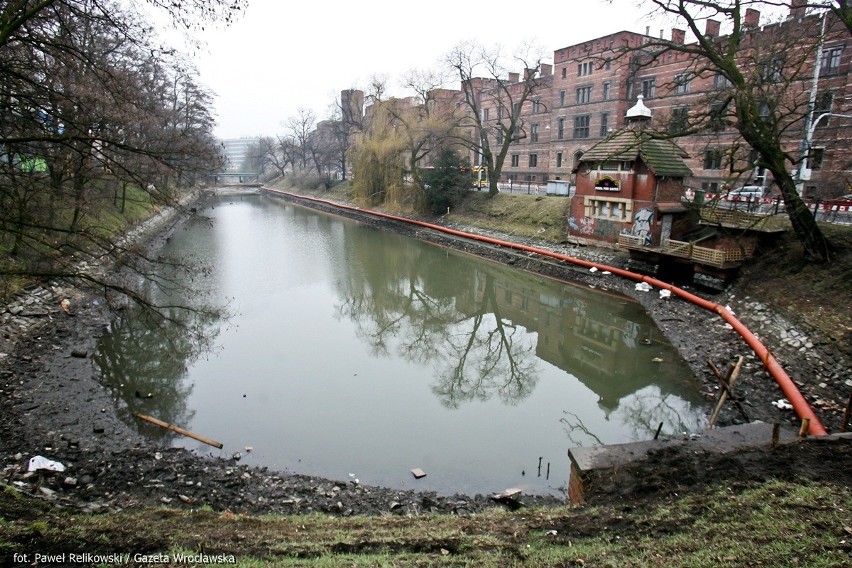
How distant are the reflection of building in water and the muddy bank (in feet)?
2.31

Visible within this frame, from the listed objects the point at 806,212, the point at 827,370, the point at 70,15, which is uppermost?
the point at 70,15

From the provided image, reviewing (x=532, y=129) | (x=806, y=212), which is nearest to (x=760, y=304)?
(x=806, y=212)

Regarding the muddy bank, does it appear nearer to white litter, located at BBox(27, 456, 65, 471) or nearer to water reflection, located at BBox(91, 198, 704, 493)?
white litter, located at BBox(27, 456, 65, 471)

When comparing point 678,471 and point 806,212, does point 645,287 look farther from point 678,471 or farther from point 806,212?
point 678,471

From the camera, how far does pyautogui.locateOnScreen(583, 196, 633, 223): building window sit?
2192cm

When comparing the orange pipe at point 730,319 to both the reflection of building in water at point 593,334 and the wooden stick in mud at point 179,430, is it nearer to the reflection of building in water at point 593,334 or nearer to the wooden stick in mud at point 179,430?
the reflection of building in water at point 593,334

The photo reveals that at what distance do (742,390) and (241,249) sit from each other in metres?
26.5

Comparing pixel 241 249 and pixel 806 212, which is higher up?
pixel 806 212

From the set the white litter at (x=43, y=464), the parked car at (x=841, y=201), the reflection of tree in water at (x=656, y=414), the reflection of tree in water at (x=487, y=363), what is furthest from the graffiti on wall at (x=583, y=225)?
the white litter at (x=43, y=464)

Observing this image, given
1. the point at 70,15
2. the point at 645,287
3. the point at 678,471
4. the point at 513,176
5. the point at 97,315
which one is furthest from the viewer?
the point at 513,176

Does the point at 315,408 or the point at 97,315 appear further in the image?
the point at 97,315

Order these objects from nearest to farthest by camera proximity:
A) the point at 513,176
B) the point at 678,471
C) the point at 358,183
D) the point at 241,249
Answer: the point at 678,471 < the point at 241,249 < the point at 358,183 < the point at 513,176

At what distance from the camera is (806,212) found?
14.0 meters

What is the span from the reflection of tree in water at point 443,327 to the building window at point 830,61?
2043cm
